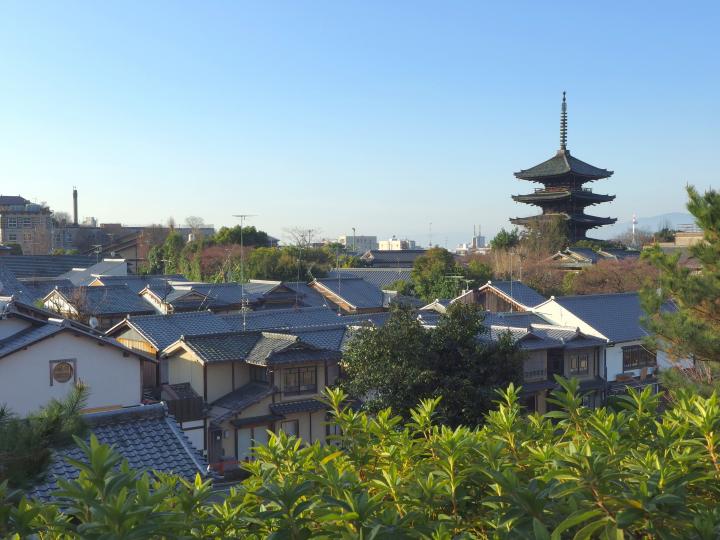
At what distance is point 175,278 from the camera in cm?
4100

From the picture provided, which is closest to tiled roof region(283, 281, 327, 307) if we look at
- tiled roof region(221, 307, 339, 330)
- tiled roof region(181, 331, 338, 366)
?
tiled roof region(221, 307, 339, 330)

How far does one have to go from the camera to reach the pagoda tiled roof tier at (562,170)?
54.4 m

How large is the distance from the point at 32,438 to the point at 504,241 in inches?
1907

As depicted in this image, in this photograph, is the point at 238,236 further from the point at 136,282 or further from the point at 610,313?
the point at 610,313

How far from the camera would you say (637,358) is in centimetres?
2606

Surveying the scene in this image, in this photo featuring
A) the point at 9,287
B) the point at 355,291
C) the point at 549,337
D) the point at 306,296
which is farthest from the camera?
the point at 355,291

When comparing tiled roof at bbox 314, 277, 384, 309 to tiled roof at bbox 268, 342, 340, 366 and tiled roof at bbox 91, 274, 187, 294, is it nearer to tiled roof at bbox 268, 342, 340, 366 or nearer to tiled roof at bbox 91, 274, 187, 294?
tiled roof at bbox 91, 274, 187, 294

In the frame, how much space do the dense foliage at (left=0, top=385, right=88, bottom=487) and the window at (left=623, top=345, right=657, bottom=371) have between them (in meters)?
24.5

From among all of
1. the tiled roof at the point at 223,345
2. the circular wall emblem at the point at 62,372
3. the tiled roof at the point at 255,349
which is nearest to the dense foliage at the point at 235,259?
the tiled roof at the point at 223,345

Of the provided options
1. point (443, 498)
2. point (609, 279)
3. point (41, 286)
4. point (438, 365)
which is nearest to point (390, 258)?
point (609, 279)

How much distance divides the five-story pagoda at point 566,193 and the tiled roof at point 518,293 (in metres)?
21.7

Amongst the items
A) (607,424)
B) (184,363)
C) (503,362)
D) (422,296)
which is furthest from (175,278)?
(607,424)

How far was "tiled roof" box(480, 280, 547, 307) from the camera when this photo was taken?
31703mm

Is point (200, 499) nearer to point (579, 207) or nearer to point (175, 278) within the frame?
point (175, 278)
